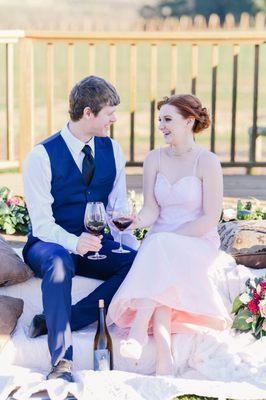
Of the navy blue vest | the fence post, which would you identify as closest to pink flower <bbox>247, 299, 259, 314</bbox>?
the navy blue vest

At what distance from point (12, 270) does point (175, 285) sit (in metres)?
0.75

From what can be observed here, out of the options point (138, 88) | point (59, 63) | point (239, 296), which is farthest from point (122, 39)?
point (59, 63)

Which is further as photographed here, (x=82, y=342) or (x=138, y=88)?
(x=138, y=88)

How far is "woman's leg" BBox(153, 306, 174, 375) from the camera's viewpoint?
4.50 metres

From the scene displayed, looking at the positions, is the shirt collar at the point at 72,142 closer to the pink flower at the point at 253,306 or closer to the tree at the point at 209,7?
the pink flower at the point at 253,306

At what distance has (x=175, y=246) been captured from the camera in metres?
4.62

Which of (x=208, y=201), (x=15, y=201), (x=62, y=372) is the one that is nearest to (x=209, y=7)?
(x=15, y=201)

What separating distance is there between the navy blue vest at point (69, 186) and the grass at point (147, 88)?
660cm

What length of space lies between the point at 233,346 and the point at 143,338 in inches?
16.8

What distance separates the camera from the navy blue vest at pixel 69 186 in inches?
188

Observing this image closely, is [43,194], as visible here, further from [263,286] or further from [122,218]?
[263,286]

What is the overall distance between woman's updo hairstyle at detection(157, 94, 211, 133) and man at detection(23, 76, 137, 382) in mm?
323

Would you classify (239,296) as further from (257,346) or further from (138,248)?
(138,248)

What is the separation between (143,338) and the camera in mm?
4500
